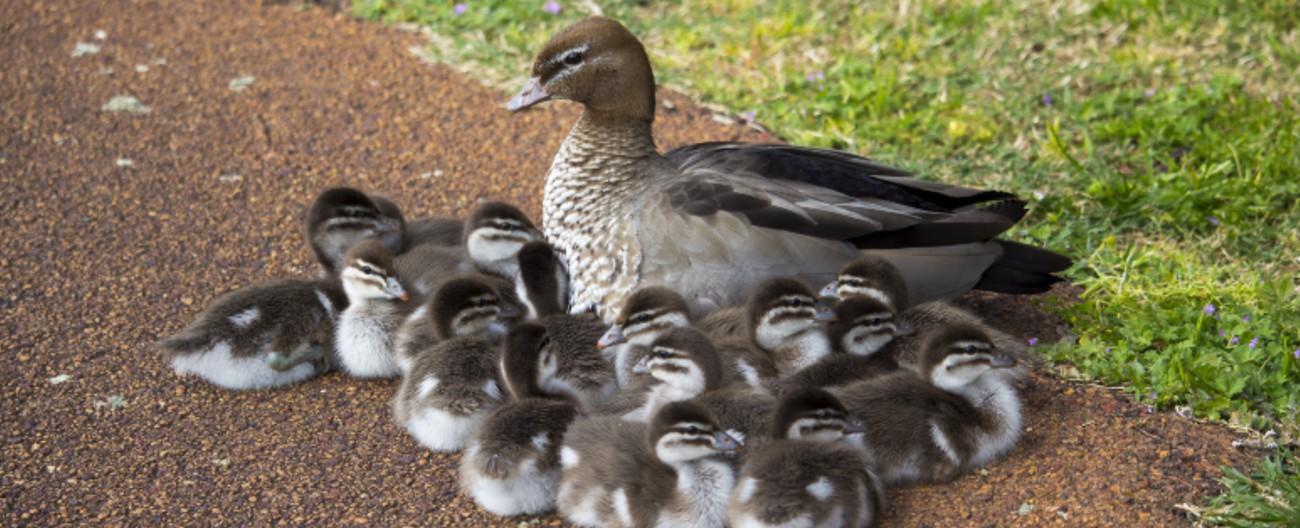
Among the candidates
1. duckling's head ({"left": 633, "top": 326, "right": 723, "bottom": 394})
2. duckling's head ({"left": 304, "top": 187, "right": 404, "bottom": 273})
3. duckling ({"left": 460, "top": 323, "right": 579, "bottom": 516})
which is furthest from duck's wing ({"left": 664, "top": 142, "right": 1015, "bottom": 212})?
duckling ({"left": 460, "top": 323, "right": 579, "bottom": 516})

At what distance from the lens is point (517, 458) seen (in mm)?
4887

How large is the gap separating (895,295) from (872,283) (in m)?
0.11

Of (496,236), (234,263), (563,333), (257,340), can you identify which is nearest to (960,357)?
(563,333)

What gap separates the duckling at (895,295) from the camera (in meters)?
5.54

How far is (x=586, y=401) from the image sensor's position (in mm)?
5547

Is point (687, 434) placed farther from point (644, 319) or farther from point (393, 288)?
point (393, 288)

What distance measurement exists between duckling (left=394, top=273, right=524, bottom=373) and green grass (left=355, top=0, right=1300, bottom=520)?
2.35m

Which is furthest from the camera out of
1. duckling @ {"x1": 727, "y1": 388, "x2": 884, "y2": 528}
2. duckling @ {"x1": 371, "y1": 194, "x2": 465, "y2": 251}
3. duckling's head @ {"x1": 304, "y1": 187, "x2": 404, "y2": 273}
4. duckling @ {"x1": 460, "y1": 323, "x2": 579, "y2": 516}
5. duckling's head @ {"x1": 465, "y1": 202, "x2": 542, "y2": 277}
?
duckling @ {"x1": 371, "y1": 194, "x2": 465, "y2": 251}

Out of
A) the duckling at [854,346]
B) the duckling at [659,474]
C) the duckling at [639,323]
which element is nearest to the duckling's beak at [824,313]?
the duckling at [854,346]

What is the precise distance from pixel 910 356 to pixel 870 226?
1.90 feet

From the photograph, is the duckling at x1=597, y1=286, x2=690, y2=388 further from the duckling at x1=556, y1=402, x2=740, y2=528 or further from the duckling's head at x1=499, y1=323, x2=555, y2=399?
the duckling at x1=556, y1=402, x2=740, y2=528

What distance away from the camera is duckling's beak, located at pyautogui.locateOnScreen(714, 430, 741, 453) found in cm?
462

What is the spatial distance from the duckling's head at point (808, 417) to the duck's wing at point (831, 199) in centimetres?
116

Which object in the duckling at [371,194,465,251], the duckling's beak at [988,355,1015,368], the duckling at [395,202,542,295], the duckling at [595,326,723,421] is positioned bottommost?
the duckling at [371,194,465,251]
